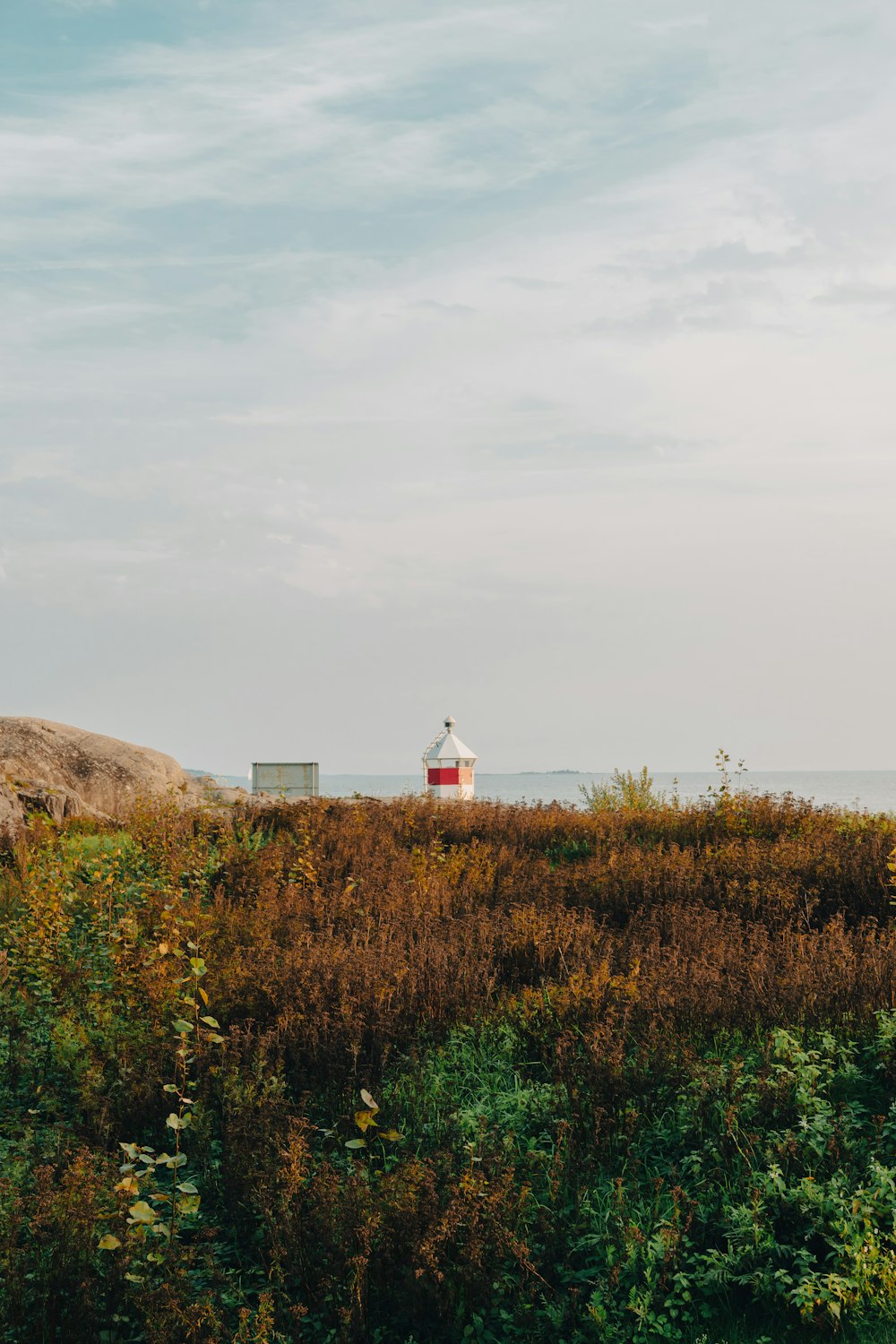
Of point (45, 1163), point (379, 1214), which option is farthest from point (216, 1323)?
point (45, 1163)

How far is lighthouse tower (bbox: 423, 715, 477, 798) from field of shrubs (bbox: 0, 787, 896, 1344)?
14602 mm

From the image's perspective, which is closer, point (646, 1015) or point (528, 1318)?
point (528, 1318)

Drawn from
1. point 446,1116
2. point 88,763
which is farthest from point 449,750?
point 446,1116

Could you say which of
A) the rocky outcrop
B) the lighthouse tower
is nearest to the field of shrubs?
the rocky outcrop

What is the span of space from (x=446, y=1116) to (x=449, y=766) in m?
18.4

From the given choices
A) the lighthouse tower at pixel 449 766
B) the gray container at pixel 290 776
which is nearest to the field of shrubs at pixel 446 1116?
the gray container at pixel 290 776

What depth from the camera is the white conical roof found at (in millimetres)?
23328

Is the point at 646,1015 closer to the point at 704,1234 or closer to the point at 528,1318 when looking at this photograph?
the point at 704,1234

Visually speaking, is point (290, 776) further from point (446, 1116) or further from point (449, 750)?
point (446, 1116)

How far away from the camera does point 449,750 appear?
23.4 m

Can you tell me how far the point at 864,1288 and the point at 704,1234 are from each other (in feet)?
1.91

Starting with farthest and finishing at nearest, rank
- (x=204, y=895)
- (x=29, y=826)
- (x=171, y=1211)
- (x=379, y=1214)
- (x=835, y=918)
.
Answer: (x=29, y=826), (x=204, y=895), (x=835, y=918), (x=171, y=1211), (x=379, y=1214)

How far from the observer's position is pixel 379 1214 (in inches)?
154

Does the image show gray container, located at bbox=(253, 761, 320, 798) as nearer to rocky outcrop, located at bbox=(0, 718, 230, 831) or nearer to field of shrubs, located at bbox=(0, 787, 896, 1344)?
rocky outcrop, located at bbox=(0, 718, 230, 831)
